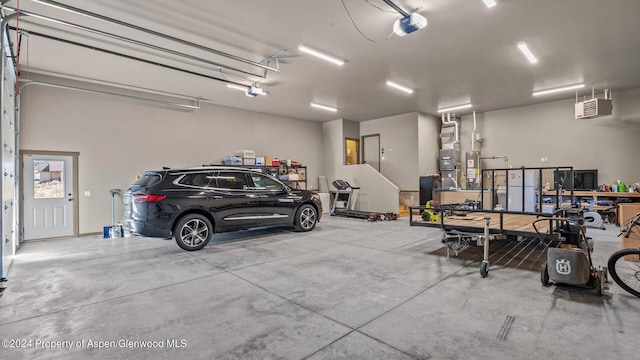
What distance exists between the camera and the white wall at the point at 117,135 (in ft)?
21.1

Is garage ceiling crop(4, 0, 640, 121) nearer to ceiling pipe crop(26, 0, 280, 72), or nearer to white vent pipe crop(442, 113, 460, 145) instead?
ceiling pipe crop(26, 0, 280, 72)

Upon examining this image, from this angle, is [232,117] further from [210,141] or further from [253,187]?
[253,187]

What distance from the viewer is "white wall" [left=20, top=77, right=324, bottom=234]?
6.45m

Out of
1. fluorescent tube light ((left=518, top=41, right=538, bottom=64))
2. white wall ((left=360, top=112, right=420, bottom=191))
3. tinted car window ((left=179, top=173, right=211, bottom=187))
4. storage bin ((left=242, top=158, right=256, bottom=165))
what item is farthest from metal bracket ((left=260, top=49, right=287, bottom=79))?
white wall ((left=360, top=112, right=420, bottom=191))

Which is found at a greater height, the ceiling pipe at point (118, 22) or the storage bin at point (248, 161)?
the ceiling pipe at point (118, 22)

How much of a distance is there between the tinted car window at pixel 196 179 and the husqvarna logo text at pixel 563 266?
17.4 feet

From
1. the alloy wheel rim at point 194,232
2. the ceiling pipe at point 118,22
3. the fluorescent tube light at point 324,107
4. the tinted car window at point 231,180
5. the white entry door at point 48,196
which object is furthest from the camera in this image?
the fluorescent tube light at point 324,107

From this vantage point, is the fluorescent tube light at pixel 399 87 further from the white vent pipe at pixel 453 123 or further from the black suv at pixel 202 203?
the black suv at pixel 202 203

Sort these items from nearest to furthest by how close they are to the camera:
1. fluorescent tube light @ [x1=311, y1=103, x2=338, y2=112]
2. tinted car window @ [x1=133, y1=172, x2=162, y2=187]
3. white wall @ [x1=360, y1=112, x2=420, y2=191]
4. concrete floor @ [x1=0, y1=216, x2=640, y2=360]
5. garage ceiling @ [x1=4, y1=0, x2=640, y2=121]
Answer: concrete floor @ [x1=0, y1=216, x2=640, y2=360], garage ceiling @ [x1=4, y1=0, x2=640, y2=121], tinted car window @ [x1=133, y1=172, x2=162, y2=187], fluorescent tube light @ [x1=311, y1=103, x2=338, y2=112], white wall @ [x1=360, y1=112, x2=420, y2=191]

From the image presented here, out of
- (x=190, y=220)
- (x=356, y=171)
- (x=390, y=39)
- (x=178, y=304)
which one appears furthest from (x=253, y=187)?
(x=356, y=171)

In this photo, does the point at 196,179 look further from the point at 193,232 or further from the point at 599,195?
the point at 599,195

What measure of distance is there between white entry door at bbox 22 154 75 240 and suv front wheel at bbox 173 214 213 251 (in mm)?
3479

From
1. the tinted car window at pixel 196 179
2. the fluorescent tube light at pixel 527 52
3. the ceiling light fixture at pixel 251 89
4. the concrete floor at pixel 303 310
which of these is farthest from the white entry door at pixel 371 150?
the tinted car window at pixel 196 179

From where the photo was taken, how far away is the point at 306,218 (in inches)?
279
